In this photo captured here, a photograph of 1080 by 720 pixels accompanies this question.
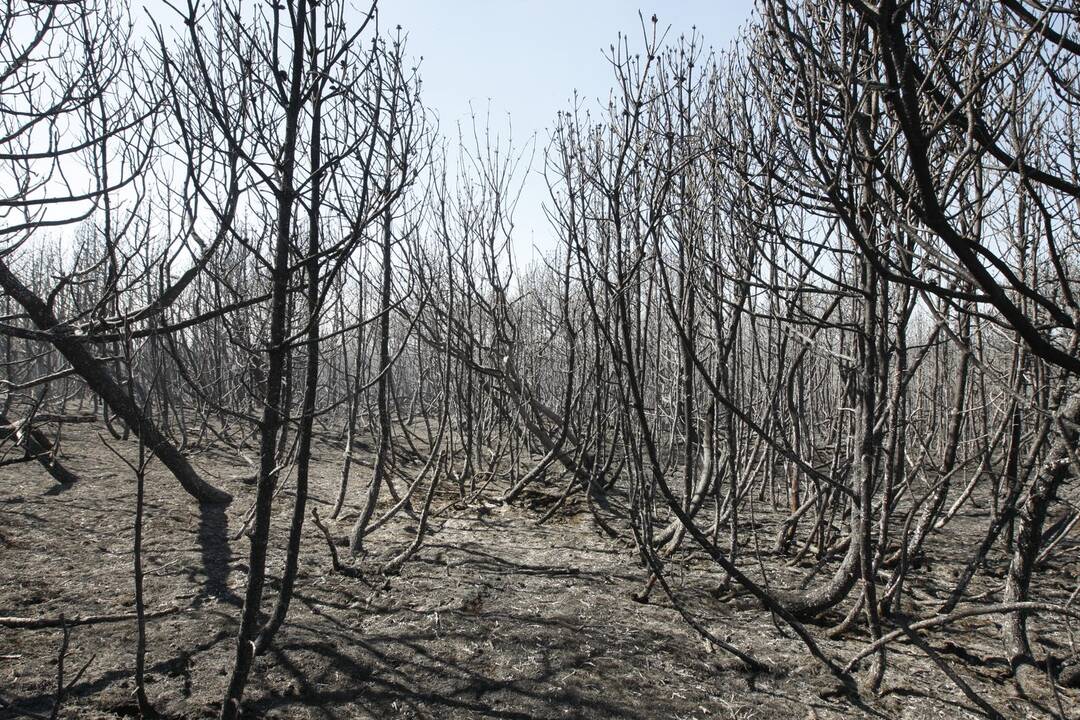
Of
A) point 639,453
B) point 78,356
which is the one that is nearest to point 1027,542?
point 639,453

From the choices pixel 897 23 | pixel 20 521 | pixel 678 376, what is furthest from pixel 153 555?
pixel 897 23

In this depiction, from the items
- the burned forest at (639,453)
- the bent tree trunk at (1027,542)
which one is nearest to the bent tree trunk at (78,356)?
the burned forest at (639,453)

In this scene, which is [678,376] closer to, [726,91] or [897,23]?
[726,91]

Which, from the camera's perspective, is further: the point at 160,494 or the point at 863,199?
the point at 160,494

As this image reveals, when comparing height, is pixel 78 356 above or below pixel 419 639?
above

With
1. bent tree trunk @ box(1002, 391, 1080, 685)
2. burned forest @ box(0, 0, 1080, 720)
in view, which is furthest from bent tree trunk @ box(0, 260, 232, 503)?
bent tree trunk @ box(1002, 391, 1080, 685)

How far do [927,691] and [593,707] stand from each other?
1.37 m

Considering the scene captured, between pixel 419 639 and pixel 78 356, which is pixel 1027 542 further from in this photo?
pixel 78 356

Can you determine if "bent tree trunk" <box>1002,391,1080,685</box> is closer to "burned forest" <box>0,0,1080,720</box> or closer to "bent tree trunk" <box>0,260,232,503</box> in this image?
"burned forest" <box>0,0,1080,720</box>

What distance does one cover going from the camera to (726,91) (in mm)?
4113

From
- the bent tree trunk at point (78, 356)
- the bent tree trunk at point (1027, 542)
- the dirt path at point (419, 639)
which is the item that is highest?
the bent tree trunk at point (78, 356)

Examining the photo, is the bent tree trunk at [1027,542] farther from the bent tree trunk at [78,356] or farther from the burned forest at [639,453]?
the bent tree trunk at [78,356]

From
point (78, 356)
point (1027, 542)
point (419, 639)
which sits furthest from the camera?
point (78, 356)

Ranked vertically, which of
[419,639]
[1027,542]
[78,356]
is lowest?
[419,639]
